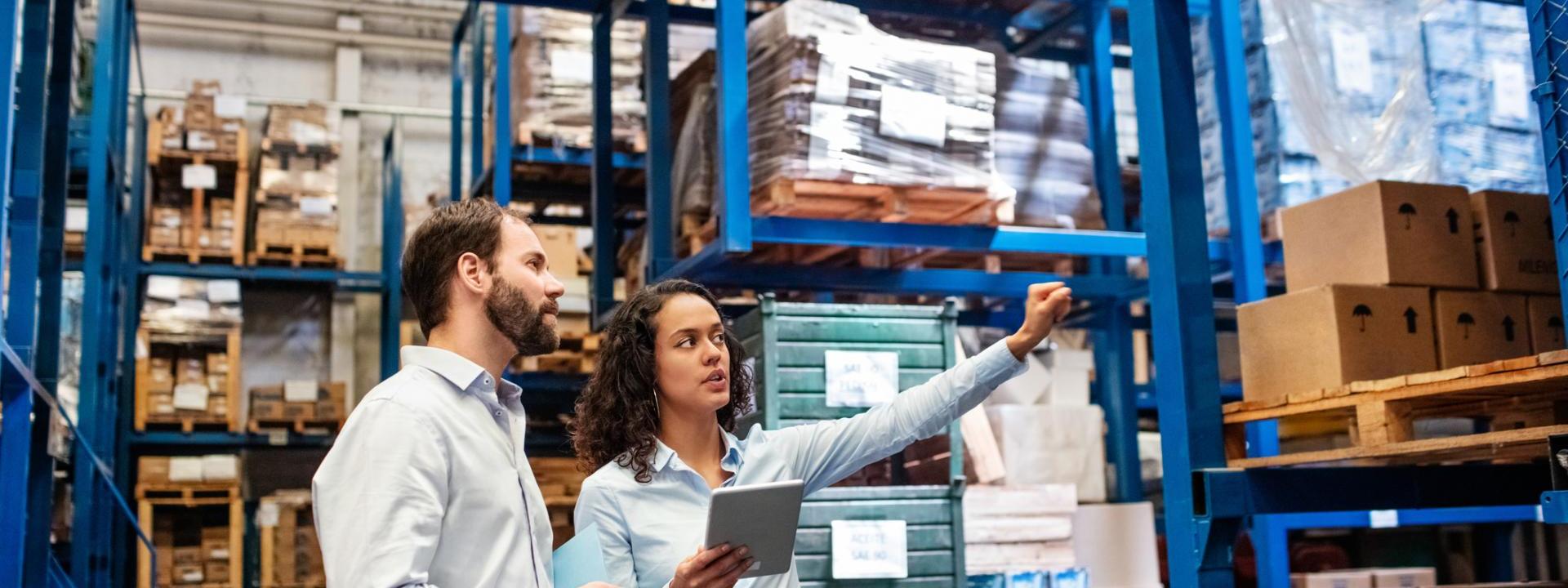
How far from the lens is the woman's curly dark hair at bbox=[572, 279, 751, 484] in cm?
369

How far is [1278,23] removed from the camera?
746 cm

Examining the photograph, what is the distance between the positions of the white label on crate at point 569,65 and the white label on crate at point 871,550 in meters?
5.18

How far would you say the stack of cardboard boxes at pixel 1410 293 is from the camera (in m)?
4.40

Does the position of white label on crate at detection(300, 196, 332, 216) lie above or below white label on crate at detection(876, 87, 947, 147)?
above

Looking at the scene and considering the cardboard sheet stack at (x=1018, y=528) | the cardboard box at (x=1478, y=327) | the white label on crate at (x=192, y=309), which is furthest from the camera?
the white label on crate at (x=192, y=309)

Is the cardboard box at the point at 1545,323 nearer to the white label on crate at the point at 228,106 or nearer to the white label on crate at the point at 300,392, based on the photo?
the white label on crate at the point at 300,392

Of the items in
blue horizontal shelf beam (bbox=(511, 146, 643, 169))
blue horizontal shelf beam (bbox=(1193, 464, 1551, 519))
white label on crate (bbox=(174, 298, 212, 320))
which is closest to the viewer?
blue horizontal shelf beam (bbox=(1193, 464, 1551, 519))

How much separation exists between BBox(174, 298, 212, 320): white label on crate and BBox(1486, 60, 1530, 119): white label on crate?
1047 centimetres

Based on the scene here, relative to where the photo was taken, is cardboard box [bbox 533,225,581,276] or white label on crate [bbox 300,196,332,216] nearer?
A: cardboard box [bbox 533,225,581,276]

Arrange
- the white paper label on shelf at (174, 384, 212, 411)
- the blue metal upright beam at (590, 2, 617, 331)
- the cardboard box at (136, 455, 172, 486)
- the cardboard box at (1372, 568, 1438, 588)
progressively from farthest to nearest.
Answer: the white paper label on shelf at (174, 384, 212, 411) → the cardboard box at (136, 455, 172, 486) → the blue metal upright beam at (590, 2, 617, 331) → the cardboard box at (1372, 568, 1438, 588)

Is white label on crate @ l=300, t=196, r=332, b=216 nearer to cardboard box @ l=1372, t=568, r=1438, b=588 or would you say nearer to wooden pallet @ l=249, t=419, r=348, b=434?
wooden pallet @ l=249, t=419, r=348, b=434

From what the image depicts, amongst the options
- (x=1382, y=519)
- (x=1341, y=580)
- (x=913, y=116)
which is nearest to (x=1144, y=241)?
(x=913, y=116)

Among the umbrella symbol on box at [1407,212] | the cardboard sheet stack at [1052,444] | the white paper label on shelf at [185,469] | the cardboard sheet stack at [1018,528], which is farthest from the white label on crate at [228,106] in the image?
the umbrella symbol on box at [1407,212]

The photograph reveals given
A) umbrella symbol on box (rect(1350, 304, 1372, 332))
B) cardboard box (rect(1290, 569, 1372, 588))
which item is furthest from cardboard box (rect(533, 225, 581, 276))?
umbrella symbol on box (rect(1350, 304, 1372, 332))
